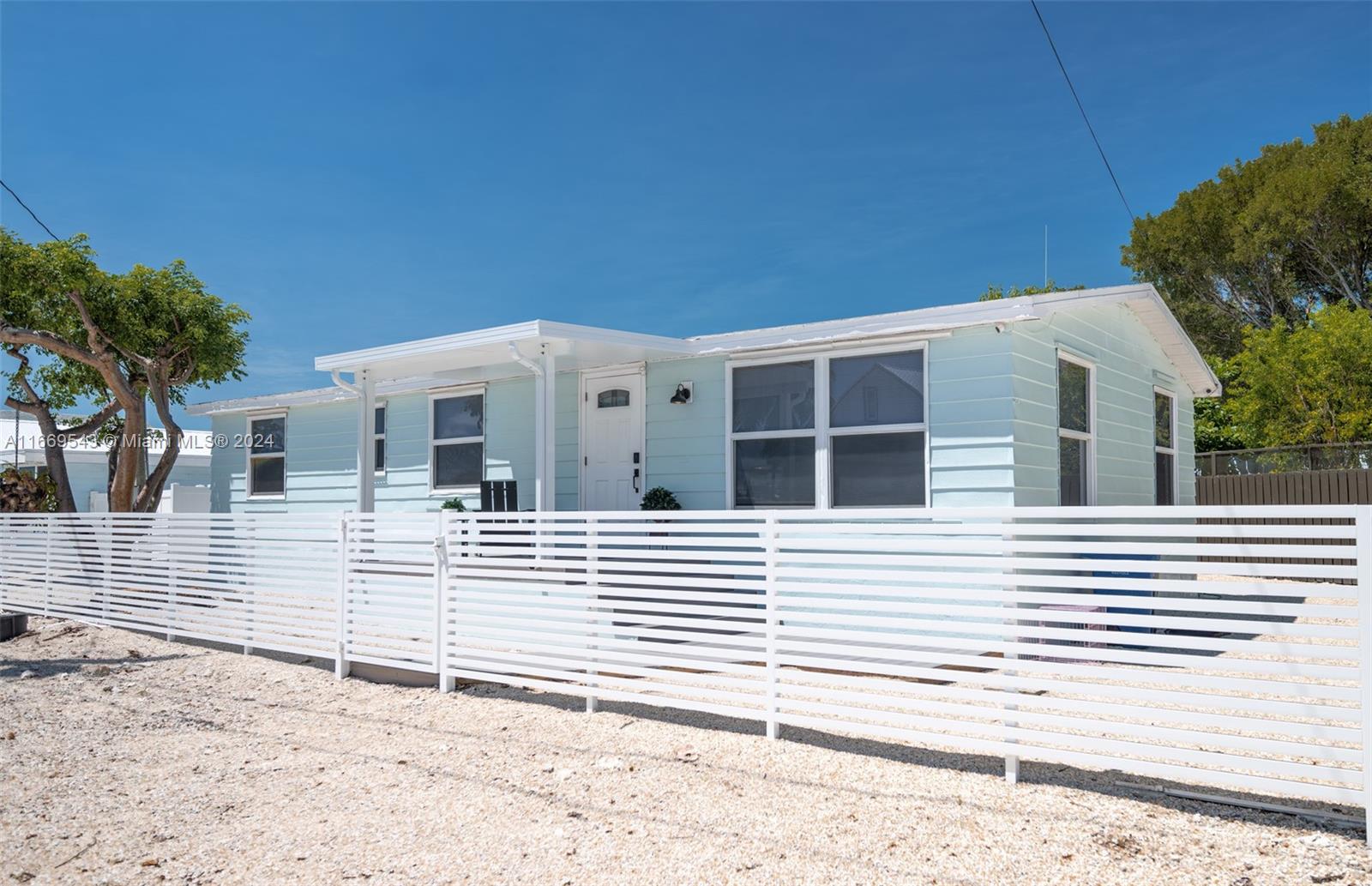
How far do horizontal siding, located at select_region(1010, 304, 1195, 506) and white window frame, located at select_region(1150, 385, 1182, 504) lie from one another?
9 cm

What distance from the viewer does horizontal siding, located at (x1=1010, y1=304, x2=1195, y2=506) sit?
6953 millimetres

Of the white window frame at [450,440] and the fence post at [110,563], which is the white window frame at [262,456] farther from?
the fence post at [110,563]

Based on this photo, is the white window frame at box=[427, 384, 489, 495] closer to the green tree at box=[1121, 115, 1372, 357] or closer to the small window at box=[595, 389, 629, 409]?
the small window at box=[595, 389, 629, 409]

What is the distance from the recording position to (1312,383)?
18.1 m

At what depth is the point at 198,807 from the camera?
3953mm

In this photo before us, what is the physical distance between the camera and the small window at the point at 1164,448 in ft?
34.4

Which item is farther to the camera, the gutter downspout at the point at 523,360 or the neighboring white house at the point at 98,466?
the neighboring white house at the point at 98,466

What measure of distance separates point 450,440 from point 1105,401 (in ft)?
23.1

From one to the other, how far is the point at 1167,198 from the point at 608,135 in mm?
15261

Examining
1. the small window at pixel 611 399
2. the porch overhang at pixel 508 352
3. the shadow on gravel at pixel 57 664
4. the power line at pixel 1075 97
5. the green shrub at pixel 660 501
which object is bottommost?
the shadow on gravel at pixel 57 664

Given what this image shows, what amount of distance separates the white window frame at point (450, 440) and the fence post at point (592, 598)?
15.9 ft

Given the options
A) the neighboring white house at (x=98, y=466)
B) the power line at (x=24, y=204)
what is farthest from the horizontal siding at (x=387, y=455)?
the neighboring white house at (x=98, y=466)

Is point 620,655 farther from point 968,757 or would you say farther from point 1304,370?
point 1304,370

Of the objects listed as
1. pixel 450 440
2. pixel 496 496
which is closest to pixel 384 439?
pixel 450 440
